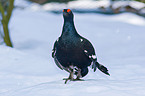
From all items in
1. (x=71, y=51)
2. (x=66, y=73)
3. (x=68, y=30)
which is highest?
(x=68, y=30)

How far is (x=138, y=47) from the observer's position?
926 cm

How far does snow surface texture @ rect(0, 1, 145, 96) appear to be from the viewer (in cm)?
379

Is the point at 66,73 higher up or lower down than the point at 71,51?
lower down

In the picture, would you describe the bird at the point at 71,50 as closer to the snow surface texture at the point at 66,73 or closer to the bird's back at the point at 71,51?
the bird's back at the point at 71,51

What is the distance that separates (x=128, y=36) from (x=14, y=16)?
531 cm

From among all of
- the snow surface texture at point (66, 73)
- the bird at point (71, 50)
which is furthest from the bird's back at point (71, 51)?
the snow surface texture at point (66, 73)

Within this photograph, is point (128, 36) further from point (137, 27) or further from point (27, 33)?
point (27, 33)

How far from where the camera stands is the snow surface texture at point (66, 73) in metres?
3.79

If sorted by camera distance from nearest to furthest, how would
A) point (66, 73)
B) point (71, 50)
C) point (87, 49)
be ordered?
point (71, 50) → point (87, 49) → point (66, 73)

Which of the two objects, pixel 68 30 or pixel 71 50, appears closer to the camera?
pixel 71 50

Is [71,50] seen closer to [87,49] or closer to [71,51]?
[71,51]

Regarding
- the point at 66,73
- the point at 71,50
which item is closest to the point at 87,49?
the point at 71,50

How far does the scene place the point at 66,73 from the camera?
6547 mm

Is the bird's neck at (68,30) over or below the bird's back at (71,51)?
over
